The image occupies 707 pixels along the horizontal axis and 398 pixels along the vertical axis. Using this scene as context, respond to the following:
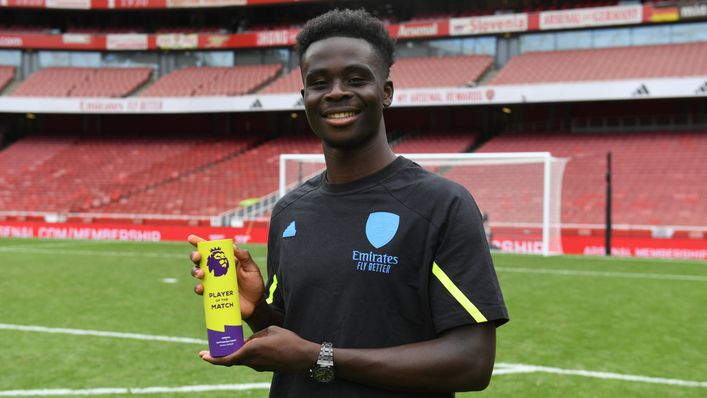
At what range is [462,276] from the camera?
166cm

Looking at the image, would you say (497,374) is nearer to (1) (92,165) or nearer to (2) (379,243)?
(2) (379,243)

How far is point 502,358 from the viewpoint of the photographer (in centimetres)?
641

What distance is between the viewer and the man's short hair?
1805 millimetres

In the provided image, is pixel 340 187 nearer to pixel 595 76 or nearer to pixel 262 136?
pixel 595 76

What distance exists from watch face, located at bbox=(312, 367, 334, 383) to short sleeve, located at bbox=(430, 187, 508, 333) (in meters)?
0.28

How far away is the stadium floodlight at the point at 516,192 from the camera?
17953 mm

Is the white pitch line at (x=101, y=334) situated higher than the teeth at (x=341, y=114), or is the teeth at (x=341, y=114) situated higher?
the teeth at (x=341, y=114)

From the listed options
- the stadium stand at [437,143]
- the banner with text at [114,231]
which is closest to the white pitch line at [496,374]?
the banner with text at [114,231]

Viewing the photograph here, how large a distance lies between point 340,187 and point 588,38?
32093 mm

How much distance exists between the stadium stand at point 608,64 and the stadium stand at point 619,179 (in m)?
2.46

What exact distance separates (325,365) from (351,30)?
87 cm

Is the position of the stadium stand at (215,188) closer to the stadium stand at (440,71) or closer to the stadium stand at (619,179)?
the stadium stand at (440,71)

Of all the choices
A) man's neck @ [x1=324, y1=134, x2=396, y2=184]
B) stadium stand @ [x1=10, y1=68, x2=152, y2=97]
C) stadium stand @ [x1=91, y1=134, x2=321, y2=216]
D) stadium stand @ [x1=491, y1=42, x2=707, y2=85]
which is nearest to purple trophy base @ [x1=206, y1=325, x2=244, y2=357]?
man's neck @ [x1=324, y1=134, x2=396, y2=184]

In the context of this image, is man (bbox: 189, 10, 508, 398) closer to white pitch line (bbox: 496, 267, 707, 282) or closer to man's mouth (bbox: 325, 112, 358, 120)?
man's mouth (bbox: 325, 112, 358, 120)
